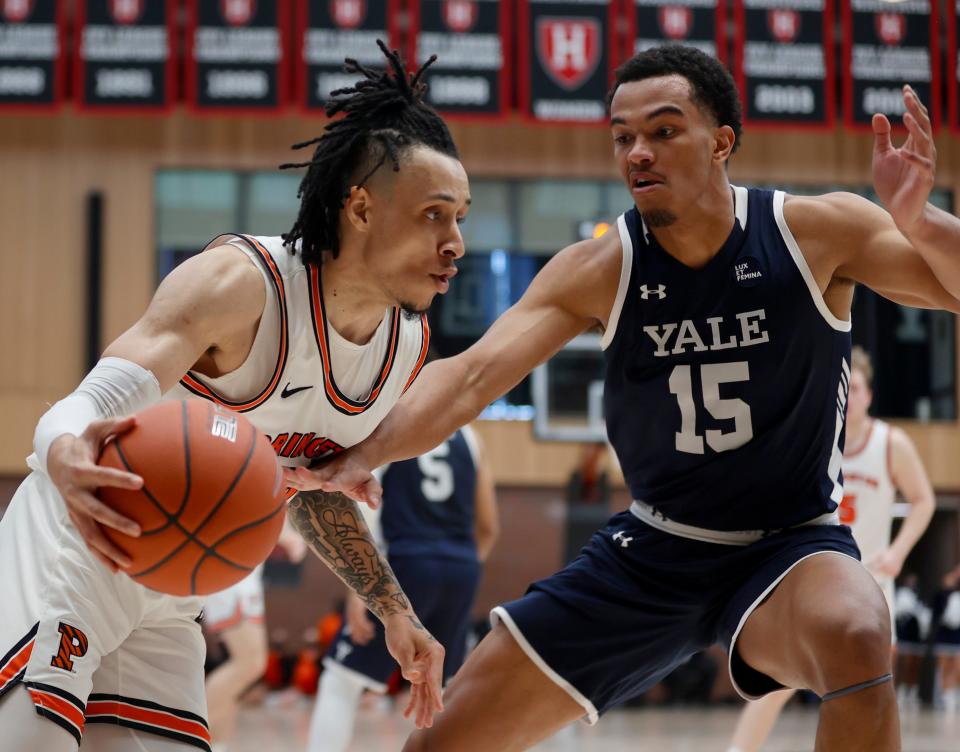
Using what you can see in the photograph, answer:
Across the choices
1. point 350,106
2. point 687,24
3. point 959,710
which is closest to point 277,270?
point 350,106

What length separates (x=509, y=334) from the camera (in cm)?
358

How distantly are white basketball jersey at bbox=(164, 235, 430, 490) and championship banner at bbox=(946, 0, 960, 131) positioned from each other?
8.48 metres

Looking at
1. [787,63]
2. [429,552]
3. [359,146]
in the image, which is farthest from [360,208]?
[787,63]

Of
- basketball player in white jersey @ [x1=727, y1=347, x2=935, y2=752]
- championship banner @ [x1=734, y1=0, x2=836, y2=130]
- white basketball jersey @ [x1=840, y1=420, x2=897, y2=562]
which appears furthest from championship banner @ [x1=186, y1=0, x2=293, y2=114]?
white basketball jersey @ [x1=840, y1=420, x2=897, y2=562]

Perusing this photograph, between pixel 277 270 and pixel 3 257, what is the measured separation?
450 inches

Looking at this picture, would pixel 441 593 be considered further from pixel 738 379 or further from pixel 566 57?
pixel 566 57

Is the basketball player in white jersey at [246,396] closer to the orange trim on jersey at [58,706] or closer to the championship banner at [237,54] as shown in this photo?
the orange trim on jersey at [58,706]

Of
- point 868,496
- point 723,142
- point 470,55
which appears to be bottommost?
point 868,496

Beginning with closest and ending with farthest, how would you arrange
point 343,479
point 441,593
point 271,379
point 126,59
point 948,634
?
1. point 271,379
2. point 343,479
3. point 441,593
4. point 126,59
5. point 948,634

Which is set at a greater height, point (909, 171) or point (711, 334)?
point (909, 171)

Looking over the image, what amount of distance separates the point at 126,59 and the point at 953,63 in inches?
276

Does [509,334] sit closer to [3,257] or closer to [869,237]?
[869,237]

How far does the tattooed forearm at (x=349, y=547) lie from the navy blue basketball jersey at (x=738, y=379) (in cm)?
83

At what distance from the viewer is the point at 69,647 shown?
8.73 ft
